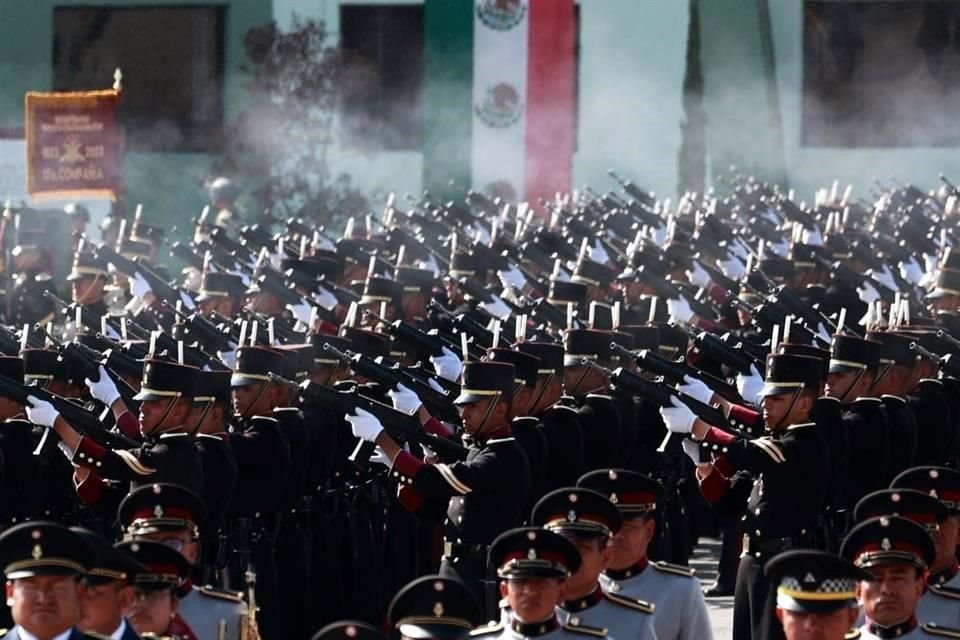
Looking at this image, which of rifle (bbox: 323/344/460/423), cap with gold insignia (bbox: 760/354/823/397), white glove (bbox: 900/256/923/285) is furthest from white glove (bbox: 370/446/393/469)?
white glove (bbox: 900/256/923/285)

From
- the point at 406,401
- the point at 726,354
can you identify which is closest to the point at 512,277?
the point at 726,354

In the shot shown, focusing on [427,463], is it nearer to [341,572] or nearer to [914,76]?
[341,572]

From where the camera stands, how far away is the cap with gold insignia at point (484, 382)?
11.8m

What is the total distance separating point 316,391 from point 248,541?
0.73 m

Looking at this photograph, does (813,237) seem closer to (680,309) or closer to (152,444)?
(680,309)

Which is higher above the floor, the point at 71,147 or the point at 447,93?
the point at 447,93

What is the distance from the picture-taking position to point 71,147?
25.2m

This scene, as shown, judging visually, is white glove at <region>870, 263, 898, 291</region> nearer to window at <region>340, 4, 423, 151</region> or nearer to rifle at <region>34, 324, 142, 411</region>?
rifle at <region>34, 324, 142, 411</region>

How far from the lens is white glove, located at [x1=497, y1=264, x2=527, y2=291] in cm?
1848

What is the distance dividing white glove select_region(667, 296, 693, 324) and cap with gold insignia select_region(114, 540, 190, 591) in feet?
27.4

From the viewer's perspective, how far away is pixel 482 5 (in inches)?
1144

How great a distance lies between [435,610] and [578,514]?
1480mm

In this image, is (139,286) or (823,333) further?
(139,286)

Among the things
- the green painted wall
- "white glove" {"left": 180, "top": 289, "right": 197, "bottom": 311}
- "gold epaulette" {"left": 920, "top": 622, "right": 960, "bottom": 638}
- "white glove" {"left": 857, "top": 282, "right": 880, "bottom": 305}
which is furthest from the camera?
the green painted wall
